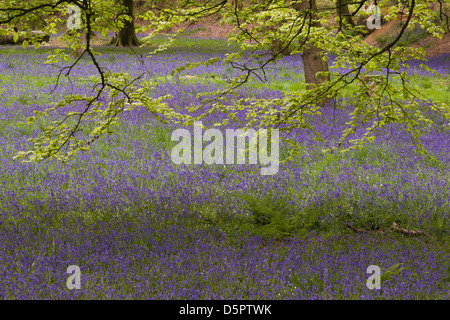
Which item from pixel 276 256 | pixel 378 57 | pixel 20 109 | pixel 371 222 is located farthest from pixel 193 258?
pixel 20 109

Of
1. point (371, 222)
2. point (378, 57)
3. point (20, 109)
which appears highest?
point (378, 57)

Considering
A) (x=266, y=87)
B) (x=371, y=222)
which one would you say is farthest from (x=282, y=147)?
(x=266, y=87)

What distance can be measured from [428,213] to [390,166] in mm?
2046

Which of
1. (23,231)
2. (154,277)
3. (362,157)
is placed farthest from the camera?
(362,157)

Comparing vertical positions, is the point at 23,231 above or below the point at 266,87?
below

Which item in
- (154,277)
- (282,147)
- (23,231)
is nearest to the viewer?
(154,277)

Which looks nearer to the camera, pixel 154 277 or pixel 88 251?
pixel 154 277

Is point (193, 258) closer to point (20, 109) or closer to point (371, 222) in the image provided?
point (371, 222)

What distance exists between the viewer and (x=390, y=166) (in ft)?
26.3
